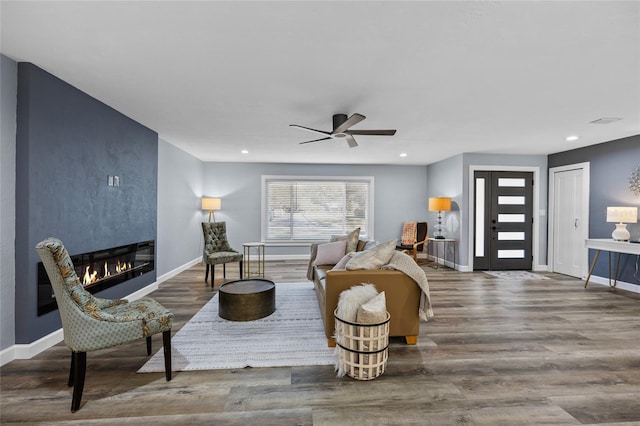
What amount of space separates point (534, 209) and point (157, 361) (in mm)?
7182

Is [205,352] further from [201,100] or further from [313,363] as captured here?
[201,100]

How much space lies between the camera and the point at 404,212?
25.8ft

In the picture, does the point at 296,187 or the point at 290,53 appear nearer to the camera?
the point at 290,53

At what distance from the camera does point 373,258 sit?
282 cm

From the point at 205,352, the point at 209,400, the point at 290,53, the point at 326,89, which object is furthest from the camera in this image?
the point at 326,89

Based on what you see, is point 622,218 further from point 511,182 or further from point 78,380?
point 78,380

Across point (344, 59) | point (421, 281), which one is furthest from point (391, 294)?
point (344, 59)

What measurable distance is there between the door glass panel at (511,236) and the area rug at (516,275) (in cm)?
70

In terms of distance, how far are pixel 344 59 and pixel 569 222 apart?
238 inches

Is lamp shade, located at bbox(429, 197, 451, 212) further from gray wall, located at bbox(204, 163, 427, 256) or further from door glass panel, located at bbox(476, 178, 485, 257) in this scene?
gray wall, located at bbox(204, 163, 427, 256)

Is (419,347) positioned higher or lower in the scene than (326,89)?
lower

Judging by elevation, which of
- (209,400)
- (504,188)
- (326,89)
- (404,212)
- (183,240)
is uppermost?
(326,89)

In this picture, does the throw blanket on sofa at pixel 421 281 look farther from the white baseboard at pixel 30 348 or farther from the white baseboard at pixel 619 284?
the white baseboard at pixel 619 284

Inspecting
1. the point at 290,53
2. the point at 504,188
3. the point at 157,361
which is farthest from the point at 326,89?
the point at 504,188
